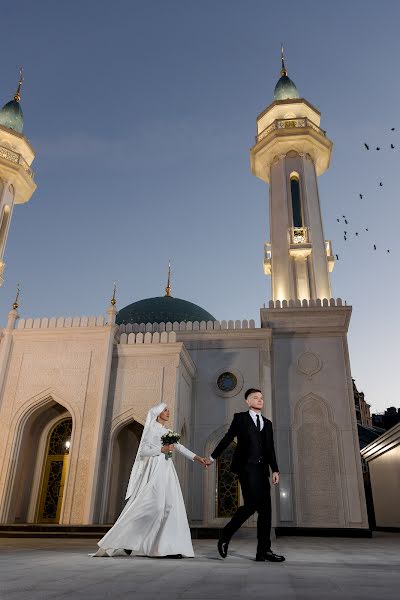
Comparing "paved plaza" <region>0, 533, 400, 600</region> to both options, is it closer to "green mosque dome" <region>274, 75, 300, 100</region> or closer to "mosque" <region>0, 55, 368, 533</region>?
"mosque" <region>0, 55, 368, 533</region>

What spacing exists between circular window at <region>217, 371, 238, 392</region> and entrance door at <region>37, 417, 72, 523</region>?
4658 mm

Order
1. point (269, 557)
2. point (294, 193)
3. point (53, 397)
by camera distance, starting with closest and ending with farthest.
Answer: point (269, 557) < point (53, 397) < point (294, 193)

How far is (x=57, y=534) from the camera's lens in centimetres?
1018

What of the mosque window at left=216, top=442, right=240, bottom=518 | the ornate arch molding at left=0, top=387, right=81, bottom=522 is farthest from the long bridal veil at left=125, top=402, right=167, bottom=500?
the mosque window at left=216, top=442, right=240, bottom=518

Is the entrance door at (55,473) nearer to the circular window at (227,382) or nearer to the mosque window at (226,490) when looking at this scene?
the mosque window at (226,490)

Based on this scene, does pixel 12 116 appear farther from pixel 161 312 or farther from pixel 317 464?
pixel 317 464

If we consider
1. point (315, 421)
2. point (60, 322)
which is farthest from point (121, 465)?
point (315, 421)

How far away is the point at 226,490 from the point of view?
13852mm

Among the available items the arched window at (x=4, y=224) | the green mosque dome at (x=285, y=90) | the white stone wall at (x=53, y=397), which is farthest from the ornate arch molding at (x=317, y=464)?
the green mosque dome at (x=285, y=90)

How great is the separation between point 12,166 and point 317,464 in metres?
16.8

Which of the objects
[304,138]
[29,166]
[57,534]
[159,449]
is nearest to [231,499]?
[57,534]

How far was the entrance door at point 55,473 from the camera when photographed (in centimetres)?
1315

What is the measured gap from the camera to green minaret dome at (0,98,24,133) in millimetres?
22688

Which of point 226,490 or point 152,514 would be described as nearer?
point 152,514
